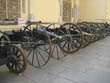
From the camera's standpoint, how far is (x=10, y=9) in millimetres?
5531

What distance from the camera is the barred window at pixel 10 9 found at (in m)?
5.20

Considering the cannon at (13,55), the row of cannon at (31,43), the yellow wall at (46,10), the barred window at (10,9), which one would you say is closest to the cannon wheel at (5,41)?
the row of cannon at (31,43)

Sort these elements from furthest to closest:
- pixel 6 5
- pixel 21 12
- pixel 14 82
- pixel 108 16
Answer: pixel 108 16, pixel 21 12, pixel 6 5, pixel 14 82

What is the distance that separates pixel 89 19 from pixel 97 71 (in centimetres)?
816

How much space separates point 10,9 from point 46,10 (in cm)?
201

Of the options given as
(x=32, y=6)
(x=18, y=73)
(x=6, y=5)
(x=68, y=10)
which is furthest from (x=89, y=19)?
(x=18, y=73)

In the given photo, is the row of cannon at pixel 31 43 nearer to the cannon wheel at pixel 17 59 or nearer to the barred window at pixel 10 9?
the cannon wheel at pixel 17 59

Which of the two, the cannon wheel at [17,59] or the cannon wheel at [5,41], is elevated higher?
the cannon wheel at [5,41]

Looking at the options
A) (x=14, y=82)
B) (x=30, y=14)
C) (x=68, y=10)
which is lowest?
(x=14, y=82)

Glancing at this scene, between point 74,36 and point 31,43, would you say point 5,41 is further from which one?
point 74,36

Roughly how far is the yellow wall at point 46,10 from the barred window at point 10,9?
76 cm

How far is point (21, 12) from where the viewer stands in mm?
5902

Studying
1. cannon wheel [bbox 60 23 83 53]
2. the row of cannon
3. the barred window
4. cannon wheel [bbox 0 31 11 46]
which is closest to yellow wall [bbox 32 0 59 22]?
the barred window

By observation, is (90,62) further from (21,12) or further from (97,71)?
(21,12)
